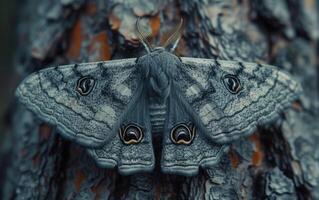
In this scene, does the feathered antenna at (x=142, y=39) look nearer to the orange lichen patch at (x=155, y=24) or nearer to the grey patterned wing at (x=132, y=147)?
the orange lichen patch at (x=155, y=24)

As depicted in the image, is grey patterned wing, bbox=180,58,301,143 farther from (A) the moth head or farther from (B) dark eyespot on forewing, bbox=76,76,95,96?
(B) dark eyespot on forewing, bbox=76,76,95,96

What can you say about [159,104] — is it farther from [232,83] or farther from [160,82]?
[232,83]

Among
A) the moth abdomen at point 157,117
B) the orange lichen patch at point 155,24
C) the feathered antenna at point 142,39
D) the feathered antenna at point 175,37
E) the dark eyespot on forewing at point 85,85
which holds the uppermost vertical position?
the orange lichen patch at point 155,24

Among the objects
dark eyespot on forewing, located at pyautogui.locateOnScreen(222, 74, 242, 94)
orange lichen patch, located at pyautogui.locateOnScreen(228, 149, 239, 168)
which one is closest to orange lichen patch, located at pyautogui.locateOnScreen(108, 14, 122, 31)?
dark eyespot on forewing, located at pyautogui.locateOnScreen(222, 74, 242, 94)

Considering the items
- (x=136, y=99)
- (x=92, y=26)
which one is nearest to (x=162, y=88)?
(x=136, y=99)

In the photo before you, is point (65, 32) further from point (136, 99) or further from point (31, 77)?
point (136, 99)

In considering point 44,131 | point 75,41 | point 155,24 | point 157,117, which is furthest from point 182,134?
point 75,41

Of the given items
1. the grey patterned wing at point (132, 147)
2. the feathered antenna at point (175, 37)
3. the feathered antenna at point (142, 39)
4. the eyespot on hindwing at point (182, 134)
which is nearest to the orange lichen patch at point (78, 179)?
the grey patterned wing at point (132, 147)
